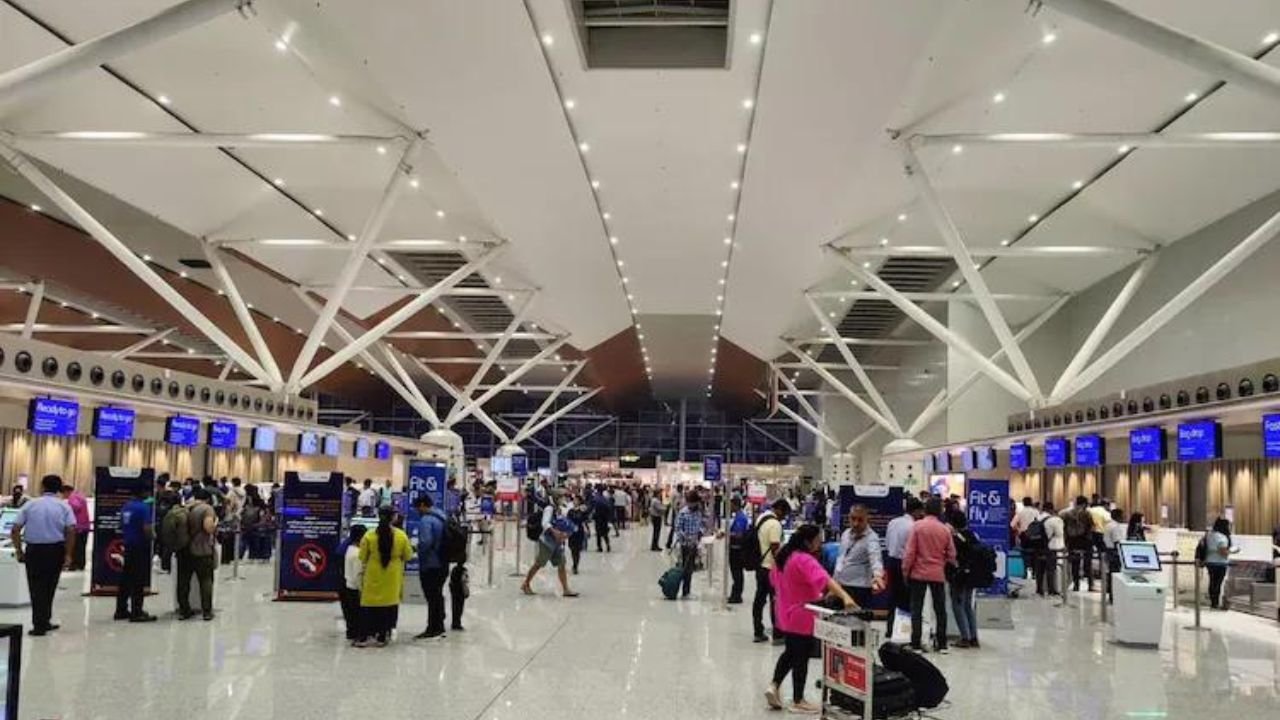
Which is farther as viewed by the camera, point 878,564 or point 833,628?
point 878,564

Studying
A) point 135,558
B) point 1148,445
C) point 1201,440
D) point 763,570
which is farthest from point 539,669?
point 1148,445

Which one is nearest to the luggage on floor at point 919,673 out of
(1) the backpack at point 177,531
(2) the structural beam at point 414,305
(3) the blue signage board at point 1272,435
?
(1) the backpack at point 177,531

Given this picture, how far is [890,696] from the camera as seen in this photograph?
21.7 ft

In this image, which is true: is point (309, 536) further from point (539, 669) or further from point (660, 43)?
point (660, 43)

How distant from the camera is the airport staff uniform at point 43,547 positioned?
35.3 feet

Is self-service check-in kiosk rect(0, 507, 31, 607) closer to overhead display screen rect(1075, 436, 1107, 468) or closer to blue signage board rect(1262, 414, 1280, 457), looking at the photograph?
blue signage board rect(1262, 414, 1280, 457)

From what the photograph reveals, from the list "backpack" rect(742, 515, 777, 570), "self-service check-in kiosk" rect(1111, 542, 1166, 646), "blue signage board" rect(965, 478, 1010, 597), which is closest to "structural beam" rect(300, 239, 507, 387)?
"blue signage board" rect(965, 478, 1010, 597)

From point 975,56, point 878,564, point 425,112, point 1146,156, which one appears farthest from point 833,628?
point 1146,156

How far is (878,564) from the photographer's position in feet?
30.8

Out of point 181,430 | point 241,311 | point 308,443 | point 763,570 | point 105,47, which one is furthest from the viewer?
point 308,443

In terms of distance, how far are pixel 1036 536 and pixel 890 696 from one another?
40.3 ft

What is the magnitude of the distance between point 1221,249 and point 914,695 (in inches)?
581

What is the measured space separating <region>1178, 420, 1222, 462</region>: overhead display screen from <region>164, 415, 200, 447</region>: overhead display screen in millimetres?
16784

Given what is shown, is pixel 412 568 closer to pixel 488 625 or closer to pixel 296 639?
pixel 488 625
